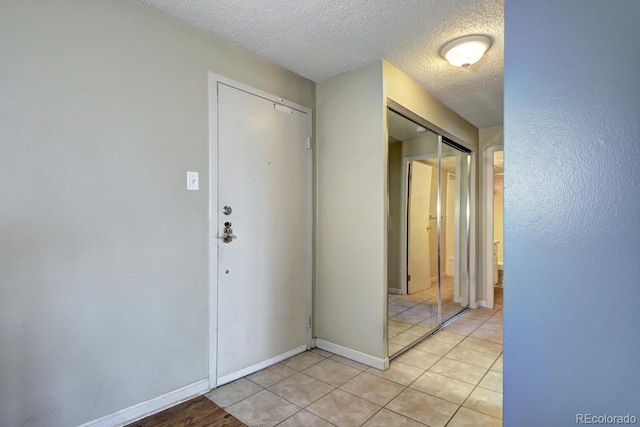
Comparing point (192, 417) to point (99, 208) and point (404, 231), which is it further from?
point (404, 231)

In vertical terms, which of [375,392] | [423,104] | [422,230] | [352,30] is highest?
[352,30]

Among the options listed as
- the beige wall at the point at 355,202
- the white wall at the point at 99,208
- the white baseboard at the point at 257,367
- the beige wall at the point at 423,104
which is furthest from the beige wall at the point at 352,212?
the white wall at the point at 99,208

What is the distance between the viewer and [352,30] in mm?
2002

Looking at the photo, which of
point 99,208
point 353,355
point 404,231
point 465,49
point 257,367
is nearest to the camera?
point 99,208

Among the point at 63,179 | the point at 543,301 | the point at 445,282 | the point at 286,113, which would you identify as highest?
the point at 286,113

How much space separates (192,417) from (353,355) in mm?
1239

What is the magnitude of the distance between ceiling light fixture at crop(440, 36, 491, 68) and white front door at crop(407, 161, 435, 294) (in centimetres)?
98

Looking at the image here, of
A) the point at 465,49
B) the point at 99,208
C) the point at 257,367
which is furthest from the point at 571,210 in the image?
the point at 257,367

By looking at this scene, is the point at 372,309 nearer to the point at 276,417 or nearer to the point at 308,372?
the point at 308,372

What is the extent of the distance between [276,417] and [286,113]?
2126mm

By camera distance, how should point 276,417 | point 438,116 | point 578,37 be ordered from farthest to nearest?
point 438,116 → point 276,417 → point 578,37

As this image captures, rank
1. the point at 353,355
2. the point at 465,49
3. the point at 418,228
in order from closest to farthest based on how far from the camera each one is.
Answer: the point at 465,49, the point at 353,355, the point at 418,228

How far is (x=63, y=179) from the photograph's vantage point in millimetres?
1511

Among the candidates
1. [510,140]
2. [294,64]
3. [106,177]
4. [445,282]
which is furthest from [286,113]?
[445,282]
